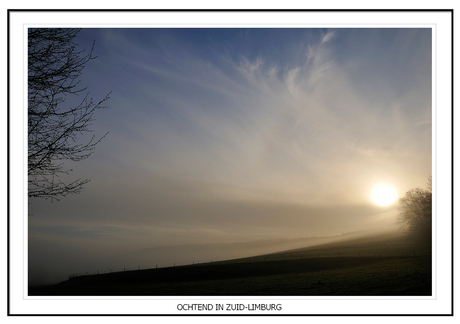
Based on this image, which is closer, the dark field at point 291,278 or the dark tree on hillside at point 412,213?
the dark field at point 291,278

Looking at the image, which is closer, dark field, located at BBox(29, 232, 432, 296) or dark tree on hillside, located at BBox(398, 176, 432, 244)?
dark field, located at BBox(29, 232, 432, 296)

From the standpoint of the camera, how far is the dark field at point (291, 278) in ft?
45.4

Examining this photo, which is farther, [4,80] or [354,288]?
[354,288]

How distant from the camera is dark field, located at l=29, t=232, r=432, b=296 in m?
13.8

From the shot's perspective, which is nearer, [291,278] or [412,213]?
[291,278]

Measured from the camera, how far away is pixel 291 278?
22938 millimetres

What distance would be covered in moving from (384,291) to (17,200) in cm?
1490
